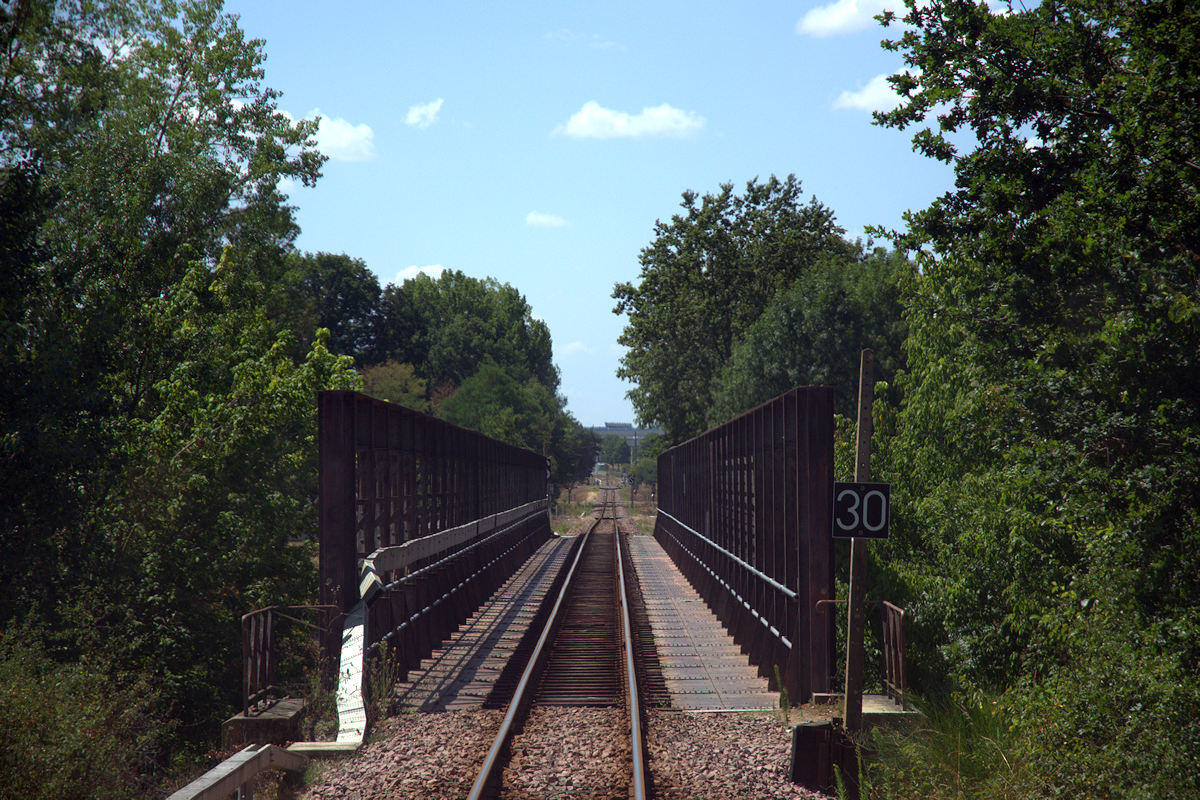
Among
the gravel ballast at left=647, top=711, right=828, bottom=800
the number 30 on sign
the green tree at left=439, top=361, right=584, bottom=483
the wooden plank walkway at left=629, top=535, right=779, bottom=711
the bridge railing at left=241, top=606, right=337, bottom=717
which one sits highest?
the green tree at left=439, top=361, right=584, bottom=483

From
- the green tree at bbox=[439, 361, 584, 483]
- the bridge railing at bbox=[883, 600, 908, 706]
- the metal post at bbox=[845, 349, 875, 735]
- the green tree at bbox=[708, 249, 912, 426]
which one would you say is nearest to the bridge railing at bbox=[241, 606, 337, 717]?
the metal post at bbox=[845, 349, 875, 735]

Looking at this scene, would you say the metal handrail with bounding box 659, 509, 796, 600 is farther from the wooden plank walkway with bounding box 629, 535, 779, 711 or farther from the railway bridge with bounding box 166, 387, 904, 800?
the wooden plank walkway with bounding box 629, 535, 779, 711

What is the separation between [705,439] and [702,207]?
30266 millimetres

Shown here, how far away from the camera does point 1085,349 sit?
8492 millimetres

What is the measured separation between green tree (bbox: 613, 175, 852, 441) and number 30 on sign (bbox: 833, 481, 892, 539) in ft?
132

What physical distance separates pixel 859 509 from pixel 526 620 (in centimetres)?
1076

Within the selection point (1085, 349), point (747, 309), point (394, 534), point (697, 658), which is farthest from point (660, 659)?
point (747, 309)

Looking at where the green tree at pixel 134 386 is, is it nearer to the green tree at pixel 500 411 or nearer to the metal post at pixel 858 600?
the metal post at pixel 858 600

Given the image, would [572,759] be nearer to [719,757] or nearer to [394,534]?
[719,757]

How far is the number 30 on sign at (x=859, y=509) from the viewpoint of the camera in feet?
28.5

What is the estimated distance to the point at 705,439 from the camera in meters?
22.4

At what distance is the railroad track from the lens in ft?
25.8

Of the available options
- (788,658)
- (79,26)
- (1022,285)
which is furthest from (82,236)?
(1022,285)

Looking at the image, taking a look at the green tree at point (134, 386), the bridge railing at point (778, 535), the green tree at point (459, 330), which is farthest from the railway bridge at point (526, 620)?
the green tree at point (459, 330)
